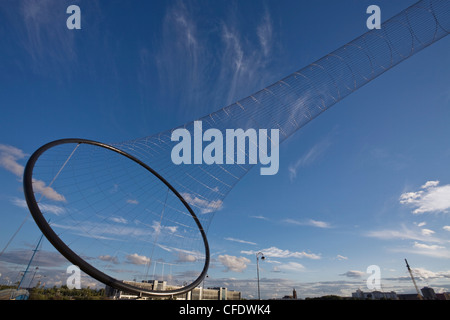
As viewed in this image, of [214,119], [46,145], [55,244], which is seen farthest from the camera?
[214,119]

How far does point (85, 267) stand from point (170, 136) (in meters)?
8.54

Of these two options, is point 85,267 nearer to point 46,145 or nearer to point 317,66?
point 46,145
